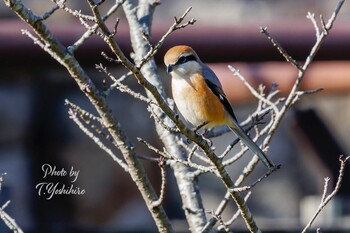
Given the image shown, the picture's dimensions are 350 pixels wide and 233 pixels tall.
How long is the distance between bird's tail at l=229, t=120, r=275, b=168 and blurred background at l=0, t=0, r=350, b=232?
0.88 meters

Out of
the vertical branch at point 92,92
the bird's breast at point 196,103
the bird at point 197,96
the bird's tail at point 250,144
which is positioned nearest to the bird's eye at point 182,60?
the bird at point 197,96

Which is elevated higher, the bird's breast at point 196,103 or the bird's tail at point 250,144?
the bird's breast at point 196,103

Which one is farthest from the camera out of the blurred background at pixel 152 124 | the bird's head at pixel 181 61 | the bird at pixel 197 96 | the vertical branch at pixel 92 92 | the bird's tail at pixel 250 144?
the blurred background at pixel 152 124

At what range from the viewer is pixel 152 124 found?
8000 mm

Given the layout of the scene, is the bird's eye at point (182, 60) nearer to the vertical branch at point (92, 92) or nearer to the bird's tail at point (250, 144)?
the bird's tail at point (250, 144)

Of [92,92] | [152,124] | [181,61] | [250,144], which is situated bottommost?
[250,144]

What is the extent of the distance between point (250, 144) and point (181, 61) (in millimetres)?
515

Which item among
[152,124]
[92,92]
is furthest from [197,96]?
[152,124]

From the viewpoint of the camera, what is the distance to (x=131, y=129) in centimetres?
809

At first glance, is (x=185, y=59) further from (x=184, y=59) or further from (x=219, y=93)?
(x=219, y=93)

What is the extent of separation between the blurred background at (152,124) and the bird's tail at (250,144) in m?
0.88

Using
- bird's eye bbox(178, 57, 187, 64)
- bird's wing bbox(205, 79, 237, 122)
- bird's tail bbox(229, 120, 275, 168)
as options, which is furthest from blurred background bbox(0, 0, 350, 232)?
bird's tail bbox(229, 120, 275, 168)

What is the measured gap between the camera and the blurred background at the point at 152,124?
4859mm

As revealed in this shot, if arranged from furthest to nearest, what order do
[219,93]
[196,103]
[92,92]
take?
1. [219,93]
2. [196,103]
3. [92,92]
